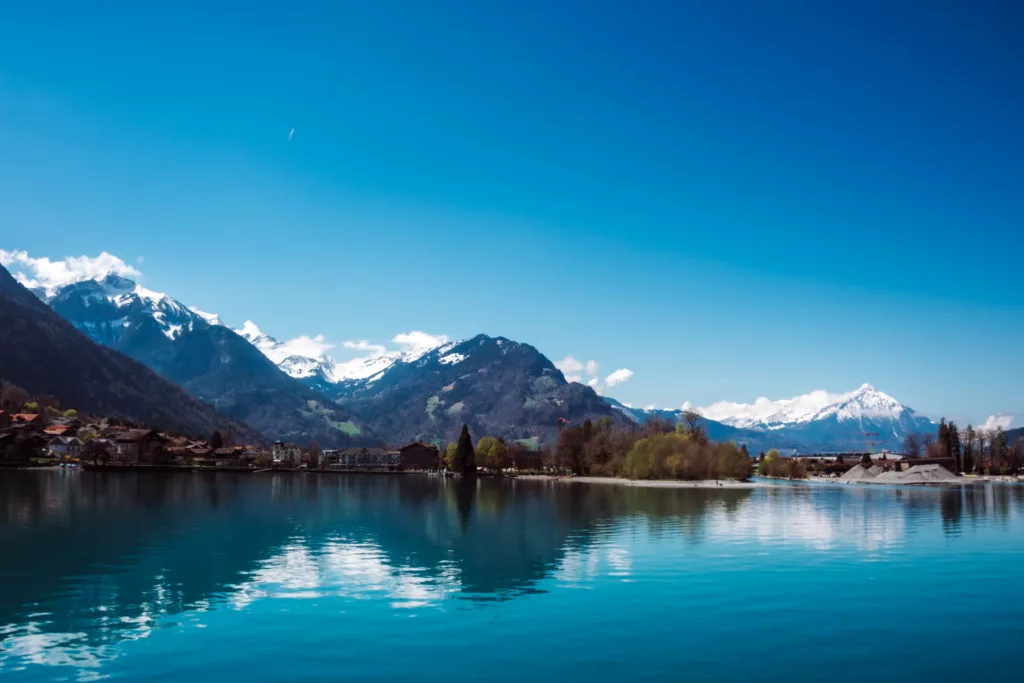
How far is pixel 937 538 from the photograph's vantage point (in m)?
76.2

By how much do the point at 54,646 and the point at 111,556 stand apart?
1019 inches

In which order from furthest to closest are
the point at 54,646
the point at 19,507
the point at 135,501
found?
1. the point at 135,501
2. the point at 19,507
3. the point at 54,646

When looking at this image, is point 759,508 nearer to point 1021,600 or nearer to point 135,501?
point 1021,600

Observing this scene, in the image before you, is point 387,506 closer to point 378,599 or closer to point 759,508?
point 759,508

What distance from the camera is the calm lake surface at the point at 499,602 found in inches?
1148

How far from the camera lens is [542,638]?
33312mm

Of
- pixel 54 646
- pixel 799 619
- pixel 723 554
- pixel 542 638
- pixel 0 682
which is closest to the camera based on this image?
pixel 0 682

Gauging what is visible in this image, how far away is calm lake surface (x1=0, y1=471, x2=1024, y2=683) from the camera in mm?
29156

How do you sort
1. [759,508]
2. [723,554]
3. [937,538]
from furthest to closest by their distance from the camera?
[759,508], [937,538], [723,554]

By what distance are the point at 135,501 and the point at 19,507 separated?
65.2ft

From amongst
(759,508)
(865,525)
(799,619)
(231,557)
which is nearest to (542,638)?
(799,619)

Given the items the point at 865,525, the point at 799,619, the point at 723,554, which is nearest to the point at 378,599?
the point at 799,619

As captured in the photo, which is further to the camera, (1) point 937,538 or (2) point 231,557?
(1) point 937,538

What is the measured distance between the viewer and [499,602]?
4062 cm
